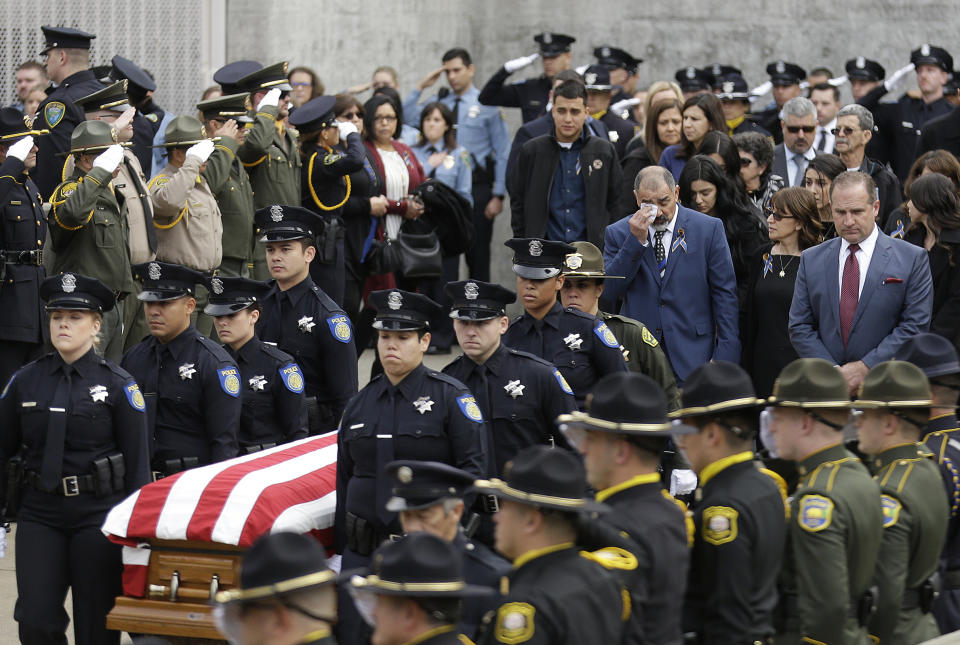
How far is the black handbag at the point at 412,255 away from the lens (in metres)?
10.4

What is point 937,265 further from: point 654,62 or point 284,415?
point 654,62

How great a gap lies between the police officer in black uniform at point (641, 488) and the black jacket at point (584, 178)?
5477mm

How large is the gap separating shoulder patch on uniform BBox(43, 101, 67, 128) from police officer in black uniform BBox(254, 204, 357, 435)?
2477 mm

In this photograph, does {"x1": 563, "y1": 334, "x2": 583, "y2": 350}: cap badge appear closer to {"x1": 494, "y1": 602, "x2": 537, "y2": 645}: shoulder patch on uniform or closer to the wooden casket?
the wooden casket

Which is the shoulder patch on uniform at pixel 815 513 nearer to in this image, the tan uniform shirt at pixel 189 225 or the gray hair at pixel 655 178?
the gray hair at pixel 655 178

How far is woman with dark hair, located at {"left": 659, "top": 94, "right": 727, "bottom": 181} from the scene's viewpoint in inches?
371

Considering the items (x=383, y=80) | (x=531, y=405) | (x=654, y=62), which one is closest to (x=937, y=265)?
(x=531, y=405)

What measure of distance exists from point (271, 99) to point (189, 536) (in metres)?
4.50

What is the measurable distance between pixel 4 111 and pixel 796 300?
4.87 m

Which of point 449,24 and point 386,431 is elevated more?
point 449,24

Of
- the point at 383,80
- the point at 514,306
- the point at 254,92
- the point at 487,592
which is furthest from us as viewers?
the point at 514,306

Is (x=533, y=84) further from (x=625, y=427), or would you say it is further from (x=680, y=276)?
(x=625, y=427)

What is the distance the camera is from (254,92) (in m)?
10.1

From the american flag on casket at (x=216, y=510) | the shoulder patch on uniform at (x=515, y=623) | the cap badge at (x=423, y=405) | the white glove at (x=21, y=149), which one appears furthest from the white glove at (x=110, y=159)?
the shoulder patch on uniform at (x=515, y=623)
